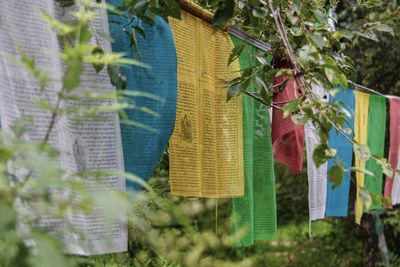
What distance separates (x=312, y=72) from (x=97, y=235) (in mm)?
676

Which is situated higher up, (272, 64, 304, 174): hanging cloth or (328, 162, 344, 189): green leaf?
(272, 64, 304, 174): hanging cloth

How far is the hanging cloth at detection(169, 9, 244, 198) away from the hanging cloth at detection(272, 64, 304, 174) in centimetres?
39

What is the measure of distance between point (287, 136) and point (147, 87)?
1.11 m

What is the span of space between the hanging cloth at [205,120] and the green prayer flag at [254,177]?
0.11 m

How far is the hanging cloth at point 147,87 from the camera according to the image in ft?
5.22

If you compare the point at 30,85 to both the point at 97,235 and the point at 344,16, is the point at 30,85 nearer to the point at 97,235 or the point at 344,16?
the point at 97,235

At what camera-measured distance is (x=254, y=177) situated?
96.3 inches

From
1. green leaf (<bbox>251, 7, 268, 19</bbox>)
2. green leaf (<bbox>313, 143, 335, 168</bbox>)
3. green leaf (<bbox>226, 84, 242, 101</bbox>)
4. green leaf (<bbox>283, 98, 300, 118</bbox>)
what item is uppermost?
green leaf (<bbox>251, 7, 268, 19</bbox>)

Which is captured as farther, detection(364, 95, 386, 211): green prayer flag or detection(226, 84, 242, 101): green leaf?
detection(364, 95, 386, 211): green prayer flag

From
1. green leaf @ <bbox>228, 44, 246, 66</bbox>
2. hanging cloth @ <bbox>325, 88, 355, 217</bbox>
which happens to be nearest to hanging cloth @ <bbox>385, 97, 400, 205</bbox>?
hanging cloth @ <bbox>325, 88, 355, 217</bbox>

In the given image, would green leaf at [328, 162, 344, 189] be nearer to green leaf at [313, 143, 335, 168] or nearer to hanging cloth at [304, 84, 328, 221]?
green leaf at [313, 143, 335, 168]

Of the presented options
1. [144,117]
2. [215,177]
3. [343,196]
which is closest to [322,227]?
[343,196]

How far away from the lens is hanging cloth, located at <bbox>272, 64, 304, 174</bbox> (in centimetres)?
253

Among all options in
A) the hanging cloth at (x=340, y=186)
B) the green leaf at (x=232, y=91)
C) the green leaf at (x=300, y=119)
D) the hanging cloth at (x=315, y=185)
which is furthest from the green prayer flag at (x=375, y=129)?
the green leaf at (x=300, y=119)
